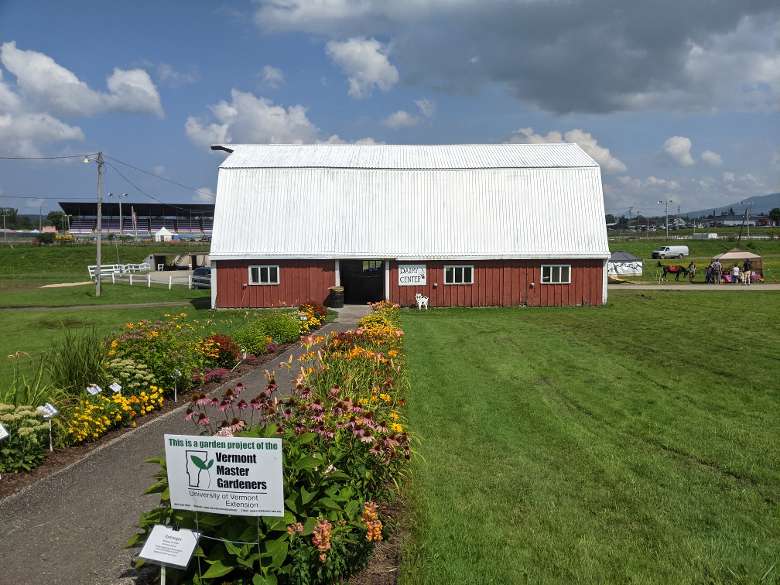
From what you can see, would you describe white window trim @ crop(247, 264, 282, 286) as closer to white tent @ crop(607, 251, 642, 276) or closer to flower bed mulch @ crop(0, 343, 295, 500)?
flower bed mulch @ crop(0, 343, 295, 500)

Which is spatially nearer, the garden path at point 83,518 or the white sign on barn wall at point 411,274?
the garden path at point 83,518

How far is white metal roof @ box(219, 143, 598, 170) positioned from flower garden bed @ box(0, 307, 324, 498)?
20.8 meters

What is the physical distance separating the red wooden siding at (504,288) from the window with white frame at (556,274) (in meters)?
0.19

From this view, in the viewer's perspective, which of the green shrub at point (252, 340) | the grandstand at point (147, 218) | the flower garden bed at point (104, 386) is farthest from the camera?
the grandstand at point (147, 218)

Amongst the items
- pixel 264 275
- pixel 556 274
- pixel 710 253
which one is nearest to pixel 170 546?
pixel 264 275

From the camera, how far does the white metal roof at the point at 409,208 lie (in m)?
31.2

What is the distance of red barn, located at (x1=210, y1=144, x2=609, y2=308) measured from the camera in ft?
102

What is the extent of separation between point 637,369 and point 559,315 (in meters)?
12.3

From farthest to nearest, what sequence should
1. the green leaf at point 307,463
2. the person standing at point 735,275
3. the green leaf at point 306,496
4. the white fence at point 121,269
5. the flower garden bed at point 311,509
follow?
1. the white fence at point 121,269
2. the person standing at point 735,275
3. the green leaf at point 307,463
4. the green leaf at point 306,496
5. the flower garden bed at point 311,509

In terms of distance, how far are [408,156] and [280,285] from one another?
419 inches

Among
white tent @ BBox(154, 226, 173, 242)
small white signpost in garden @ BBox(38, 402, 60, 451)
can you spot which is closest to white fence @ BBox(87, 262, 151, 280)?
small white signpost in garden @ BBox(38, 402, 60, 451)

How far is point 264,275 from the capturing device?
31.2m

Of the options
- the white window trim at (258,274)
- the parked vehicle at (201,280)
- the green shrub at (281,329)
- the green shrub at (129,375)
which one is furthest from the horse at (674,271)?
the green shrub at (129,375)

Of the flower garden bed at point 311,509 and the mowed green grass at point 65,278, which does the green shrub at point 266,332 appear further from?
the mowed green grass at point 65,278
